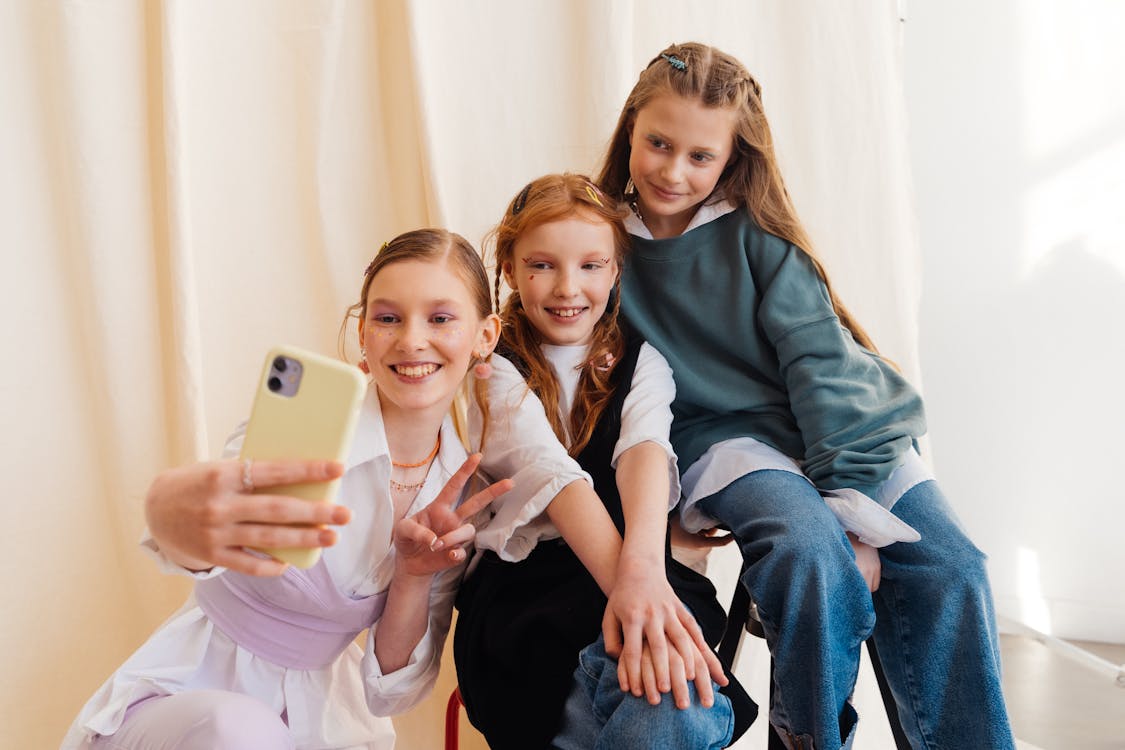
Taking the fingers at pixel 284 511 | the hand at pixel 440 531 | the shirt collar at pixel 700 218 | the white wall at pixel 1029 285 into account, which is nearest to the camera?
the fingers at pixel 284 511

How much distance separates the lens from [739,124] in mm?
1283

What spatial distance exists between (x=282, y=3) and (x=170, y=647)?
913 millimetres

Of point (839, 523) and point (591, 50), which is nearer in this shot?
point (839, 523)

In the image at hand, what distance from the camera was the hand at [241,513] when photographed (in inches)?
30.0

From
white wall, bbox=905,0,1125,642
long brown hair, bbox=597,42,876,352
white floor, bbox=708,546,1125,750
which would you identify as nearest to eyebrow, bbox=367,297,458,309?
long brown hair, bbox=597,42,876,352

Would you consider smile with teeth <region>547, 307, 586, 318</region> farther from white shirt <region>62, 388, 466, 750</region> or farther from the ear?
white shirt <region>62, 388, 466, 750</region>

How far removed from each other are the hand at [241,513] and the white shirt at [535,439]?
33cm

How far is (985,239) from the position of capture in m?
1.94

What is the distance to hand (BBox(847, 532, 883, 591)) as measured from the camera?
1.12 m

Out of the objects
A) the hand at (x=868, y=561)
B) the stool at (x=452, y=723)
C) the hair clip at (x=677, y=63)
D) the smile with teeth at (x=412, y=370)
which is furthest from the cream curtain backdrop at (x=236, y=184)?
the hand at (x=868, y=561)

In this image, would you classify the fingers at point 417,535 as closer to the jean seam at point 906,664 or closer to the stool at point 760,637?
the stool at point 760,637

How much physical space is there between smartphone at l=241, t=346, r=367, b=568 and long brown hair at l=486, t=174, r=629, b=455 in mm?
418

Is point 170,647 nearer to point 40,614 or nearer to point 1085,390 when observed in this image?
point 40,614

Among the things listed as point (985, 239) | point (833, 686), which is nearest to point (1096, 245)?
point (985, 239)
